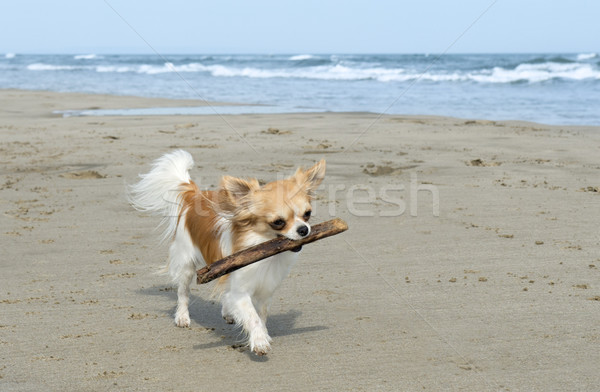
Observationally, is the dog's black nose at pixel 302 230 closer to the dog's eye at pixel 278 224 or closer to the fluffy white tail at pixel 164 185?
the dog's eye at pixel 278 224

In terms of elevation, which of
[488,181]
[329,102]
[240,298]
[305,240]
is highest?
[305,240]

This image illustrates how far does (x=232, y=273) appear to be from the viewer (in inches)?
154

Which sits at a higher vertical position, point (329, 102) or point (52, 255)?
point (52, 255)

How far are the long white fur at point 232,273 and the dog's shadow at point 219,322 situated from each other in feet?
0.30

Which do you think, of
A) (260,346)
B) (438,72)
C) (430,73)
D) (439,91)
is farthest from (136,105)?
(438,72)

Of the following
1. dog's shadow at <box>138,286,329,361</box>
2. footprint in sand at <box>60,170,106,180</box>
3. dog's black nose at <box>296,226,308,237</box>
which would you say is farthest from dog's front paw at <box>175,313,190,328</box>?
footprint in sand at <box>60,170,106,180</box>

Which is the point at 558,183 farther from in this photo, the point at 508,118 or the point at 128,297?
the point at 508,118

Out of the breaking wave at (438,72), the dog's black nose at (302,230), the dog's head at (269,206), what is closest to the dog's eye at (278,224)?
the dog's head at (269,206)

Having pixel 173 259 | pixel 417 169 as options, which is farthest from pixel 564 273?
pixel 417 169

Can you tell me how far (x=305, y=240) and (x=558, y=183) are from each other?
5101 millimetres

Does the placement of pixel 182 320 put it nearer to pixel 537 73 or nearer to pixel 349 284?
pixel 349 284

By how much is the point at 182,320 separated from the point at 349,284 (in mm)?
1272

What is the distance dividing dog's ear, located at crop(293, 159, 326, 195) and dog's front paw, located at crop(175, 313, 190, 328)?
1118 millimetres

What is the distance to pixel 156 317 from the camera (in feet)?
14.1
